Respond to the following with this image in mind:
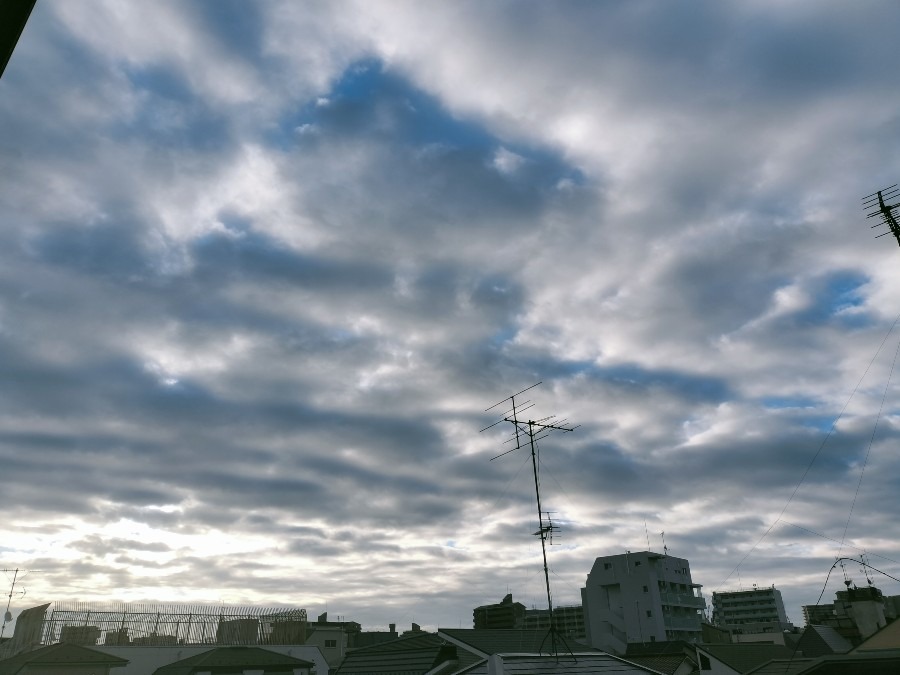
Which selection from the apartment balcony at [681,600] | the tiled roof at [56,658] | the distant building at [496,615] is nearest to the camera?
the tiled roof at [56,658]

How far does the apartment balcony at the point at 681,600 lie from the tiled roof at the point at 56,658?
8173 centimetres

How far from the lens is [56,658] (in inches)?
1702

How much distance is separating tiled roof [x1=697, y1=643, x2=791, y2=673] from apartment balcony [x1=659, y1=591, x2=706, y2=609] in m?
49.8

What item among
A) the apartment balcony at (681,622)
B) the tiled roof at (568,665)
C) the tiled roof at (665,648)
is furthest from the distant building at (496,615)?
the tiled roof at (568,665)

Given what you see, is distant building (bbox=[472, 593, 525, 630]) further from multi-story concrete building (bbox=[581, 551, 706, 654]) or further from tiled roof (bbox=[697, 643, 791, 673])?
tiled roof (bbox=[697, 643, 791, 673])

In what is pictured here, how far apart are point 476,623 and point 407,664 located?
68913mm

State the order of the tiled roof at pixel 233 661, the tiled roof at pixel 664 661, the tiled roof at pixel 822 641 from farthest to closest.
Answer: the tiled roof at pixel 664 661 < the tiled roof at pixel 233 661 < the tiled roof at pixel 822 641

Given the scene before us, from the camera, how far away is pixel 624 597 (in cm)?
10094

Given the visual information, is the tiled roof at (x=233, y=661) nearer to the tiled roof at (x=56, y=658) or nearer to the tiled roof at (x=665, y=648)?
the tiled roof at (x=56, y=658)

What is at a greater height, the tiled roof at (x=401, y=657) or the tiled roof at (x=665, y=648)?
the tiled roof at (x=401, y=657)

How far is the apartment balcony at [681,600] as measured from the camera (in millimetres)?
98188

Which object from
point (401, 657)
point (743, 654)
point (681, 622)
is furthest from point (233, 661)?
point (681, 622)

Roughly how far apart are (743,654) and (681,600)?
5841cm

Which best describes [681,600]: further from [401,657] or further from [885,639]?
[885,639]
